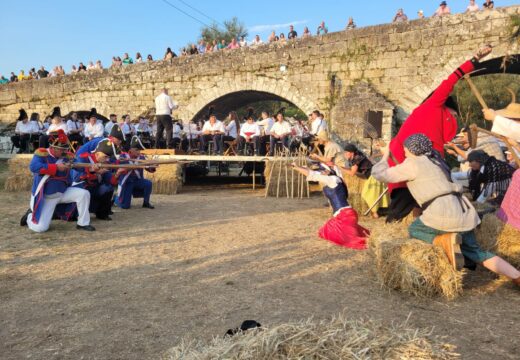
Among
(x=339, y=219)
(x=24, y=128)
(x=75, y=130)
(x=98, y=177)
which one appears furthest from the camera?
(x=24, y=128)

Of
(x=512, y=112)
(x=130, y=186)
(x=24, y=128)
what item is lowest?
(x=130, y=186)

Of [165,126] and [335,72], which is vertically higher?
[335,72]

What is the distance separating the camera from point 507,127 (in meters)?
4.20

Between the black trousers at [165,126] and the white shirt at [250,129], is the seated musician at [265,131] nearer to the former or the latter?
the white shirt at [250,129]

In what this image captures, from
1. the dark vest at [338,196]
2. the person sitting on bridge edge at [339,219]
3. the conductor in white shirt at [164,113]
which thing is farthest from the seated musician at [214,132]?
the dark vest at [338,196]

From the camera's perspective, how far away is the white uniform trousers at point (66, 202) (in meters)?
6.14

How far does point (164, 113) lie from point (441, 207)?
955cm

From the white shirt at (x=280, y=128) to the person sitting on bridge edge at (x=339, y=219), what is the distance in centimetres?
605

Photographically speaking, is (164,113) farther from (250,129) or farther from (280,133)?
(280,133)

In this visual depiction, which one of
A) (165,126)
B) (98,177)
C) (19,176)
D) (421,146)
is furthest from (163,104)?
(421,146)

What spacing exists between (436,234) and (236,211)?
4761mm

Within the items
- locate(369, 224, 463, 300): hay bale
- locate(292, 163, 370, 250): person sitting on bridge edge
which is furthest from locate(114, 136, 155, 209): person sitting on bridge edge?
locate(369, 224, 463, 300): hay bale

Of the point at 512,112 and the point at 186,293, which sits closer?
the point at 186,293

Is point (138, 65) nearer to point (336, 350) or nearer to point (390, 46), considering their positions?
point (390, 46)
